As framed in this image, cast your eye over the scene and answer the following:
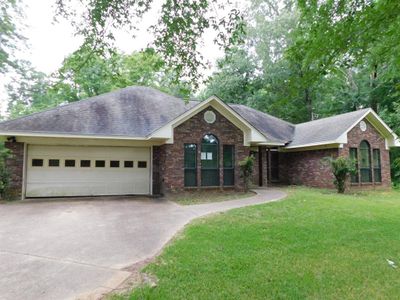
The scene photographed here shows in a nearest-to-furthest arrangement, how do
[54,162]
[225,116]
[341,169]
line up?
[54,162] < [341,169] < [225,116]

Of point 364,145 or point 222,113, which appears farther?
point 364,145

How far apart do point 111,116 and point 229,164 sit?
242 inches

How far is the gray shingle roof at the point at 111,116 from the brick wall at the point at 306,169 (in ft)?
25.6

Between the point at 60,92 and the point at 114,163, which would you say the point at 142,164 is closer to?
the point at 114,163

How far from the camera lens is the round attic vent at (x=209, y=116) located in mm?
12695

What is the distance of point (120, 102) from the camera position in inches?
582

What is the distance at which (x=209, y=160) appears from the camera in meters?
12.8

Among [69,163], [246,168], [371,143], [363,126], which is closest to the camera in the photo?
[69,163]

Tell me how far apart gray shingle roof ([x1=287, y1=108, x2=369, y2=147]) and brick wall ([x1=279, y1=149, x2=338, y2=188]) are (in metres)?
0.71

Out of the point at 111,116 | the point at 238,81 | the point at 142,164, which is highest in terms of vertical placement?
the point at 238,81

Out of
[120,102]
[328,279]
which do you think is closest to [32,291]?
[328,279]

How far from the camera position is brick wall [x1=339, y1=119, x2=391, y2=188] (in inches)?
591

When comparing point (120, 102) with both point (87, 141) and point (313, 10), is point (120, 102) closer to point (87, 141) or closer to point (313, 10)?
point (87, 141)

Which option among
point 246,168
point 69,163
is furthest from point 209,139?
point 69,163
